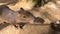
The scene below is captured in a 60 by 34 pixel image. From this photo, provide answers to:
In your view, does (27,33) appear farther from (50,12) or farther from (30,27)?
(50,12)

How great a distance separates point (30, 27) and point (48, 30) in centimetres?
13

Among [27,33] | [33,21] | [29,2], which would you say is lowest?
[27,33]

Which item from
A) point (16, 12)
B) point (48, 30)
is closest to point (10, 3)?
point (16, 12)

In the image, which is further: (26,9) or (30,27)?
(30,27)

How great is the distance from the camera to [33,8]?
81 centimetres

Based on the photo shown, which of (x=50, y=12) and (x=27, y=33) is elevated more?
(x=50, y=12)

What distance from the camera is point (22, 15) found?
0.79m

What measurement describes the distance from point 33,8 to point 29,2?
0.05 m

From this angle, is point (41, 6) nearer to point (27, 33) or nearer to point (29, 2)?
point (29, 2)

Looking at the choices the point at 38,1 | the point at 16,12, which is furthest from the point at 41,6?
the point at 16,12

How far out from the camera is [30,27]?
3.21 ft

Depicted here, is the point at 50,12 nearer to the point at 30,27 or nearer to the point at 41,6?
the point at 41,6

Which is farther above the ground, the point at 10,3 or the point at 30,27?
the point at 10,3

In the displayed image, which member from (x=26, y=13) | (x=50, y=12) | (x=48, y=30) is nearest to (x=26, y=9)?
(x=26, y=13)
